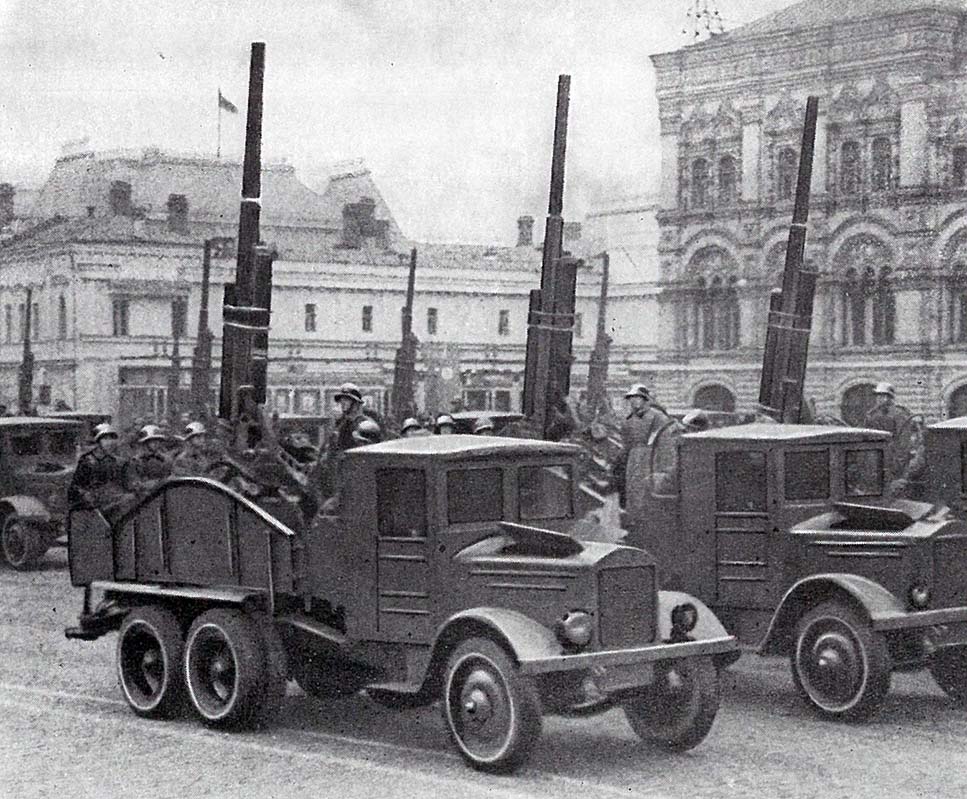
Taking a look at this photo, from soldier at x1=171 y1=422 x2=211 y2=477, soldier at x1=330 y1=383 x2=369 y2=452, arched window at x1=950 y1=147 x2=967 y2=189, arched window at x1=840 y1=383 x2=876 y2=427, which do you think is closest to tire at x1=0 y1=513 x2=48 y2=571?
soldier at x1=171 y1=422 x2=211 y2=477

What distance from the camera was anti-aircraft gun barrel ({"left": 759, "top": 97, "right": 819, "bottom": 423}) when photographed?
62.7 ft

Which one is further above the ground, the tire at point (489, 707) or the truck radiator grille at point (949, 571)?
the truck radiator grille at point (949, 571)

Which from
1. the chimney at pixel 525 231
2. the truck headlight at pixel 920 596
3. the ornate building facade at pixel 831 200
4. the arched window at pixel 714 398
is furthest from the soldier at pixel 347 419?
the chimney at pixel 525 231

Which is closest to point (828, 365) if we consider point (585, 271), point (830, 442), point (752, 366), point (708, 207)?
point (752, 366)

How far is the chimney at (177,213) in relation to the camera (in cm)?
5725

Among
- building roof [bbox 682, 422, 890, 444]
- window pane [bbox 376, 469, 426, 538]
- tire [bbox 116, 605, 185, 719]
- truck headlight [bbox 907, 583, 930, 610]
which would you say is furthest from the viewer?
building roof [bbox 682, 422, 890, 444]

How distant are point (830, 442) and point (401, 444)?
3184mm

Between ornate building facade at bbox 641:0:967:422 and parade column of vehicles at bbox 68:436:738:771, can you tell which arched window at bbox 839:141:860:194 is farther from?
parade column of vehicles at bbox 68:436:738:771

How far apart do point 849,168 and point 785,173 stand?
2.07 metres

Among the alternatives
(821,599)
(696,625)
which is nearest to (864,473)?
(821,599)

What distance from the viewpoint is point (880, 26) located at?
47781mm

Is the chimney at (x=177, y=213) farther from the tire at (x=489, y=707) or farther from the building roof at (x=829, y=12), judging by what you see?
the tire at (x=489, y=707)

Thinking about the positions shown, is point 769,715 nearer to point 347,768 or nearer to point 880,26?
point 347,768

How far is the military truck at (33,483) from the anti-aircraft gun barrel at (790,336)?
26.8ft
